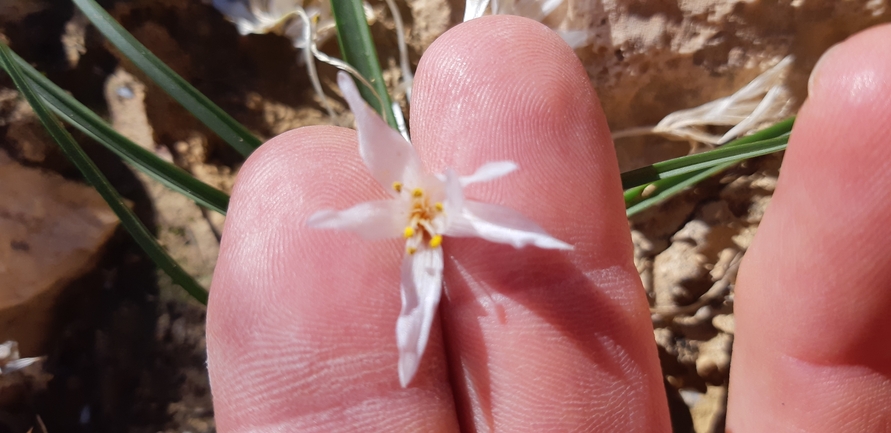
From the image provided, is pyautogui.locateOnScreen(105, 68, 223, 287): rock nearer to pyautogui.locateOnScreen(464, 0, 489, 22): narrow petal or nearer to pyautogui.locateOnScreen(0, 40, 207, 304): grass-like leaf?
pyautogui.locateOnScreen(0, 40, 207, 304): grass-like leaf

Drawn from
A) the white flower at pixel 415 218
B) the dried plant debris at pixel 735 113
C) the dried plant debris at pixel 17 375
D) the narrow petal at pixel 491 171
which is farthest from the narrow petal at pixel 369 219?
the dried plant debris at pixel 17 375

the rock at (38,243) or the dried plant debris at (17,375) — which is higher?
the rock at (38,243)

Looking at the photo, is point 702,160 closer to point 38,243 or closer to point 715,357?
point 715,357

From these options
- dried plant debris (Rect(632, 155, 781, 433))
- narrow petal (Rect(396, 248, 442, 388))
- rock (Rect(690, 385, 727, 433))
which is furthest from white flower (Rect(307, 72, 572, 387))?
rock (Rect(690, 385, 727, 433))

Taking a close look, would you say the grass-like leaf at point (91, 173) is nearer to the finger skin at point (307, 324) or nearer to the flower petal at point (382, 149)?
the finger skin at point (307, 324)

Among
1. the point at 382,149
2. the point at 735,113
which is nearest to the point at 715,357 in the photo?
the point at 735,113

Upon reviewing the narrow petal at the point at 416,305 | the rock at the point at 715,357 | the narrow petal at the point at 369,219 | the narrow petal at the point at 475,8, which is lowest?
the rock at the point at 715,357

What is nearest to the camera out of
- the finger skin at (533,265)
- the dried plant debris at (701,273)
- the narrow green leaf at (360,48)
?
the finger skin at (533,265)
